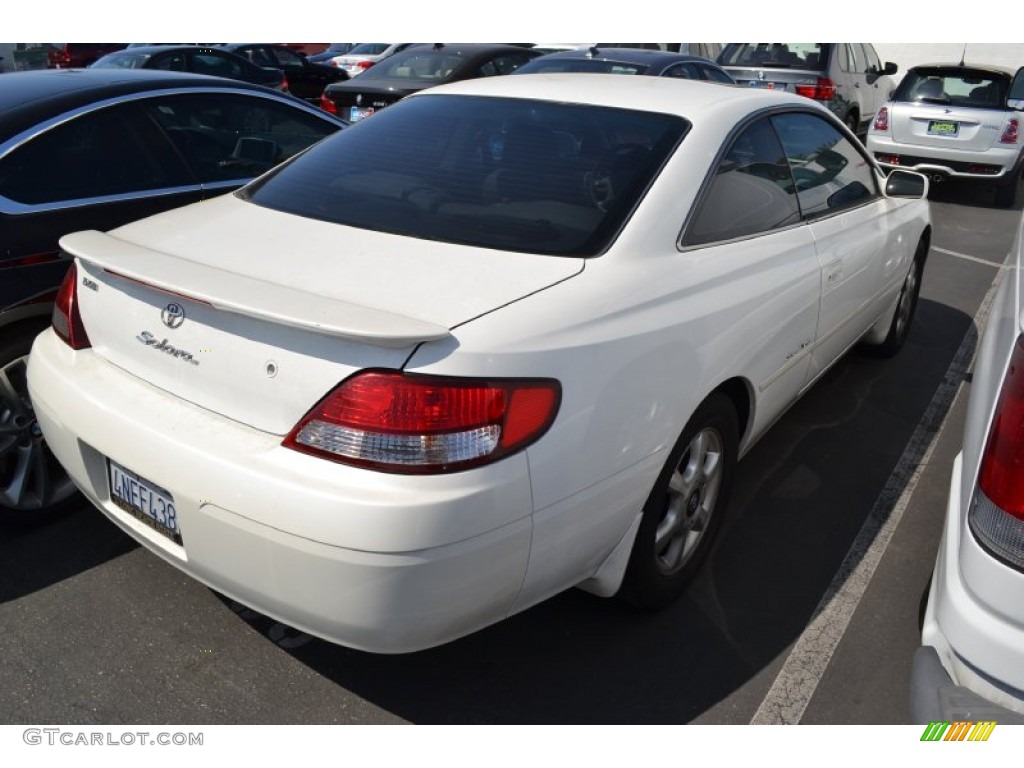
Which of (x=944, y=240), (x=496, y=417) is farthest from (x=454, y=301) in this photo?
(x=944, y=240)

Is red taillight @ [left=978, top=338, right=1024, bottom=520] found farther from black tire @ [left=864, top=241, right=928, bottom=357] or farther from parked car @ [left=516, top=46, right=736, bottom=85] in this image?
parked car @ [left=516, top=46, right=736, bottom=85]

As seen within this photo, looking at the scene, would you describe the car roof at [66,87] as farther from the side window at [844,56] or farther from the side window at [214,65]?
the side window at [844,56]

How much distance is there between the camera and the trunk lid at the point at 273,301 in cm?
203

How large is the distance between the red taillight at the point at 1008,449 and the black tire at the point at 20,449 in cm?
304

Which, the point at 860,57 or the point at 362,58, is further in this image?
the point at 362,58

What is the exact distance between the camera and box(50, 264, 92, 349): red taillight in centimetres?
261

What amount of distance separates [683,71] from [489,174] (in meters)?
7.41

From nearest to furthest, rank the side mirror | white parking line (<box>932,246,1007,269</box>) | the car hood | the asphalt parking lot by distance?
the car hood, the asphalt parking lot, the side mirror, white parking line (<box>932,246,1007,269</box>)

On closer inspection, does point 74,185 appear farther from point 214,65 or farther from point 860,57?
point 860,57

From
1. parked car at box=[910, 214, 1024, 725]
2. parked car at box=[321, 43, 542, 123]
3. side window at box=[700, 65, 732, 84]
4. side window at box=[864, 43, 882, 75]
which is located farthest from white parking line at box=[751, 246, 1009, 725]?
side window at box=[864, 43, 882, 75]

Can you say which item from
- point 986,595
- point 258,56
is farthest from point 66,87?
point 258,56

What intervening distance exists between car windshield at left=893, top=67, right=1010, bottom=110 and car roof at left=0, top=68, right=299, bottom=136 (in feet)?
29.1

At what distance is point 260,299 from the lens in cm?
209

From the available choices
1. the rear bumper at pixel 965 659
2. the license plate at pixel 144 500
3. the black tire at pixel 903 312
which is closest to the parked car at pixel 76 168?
the license plate at pixel 144 500
